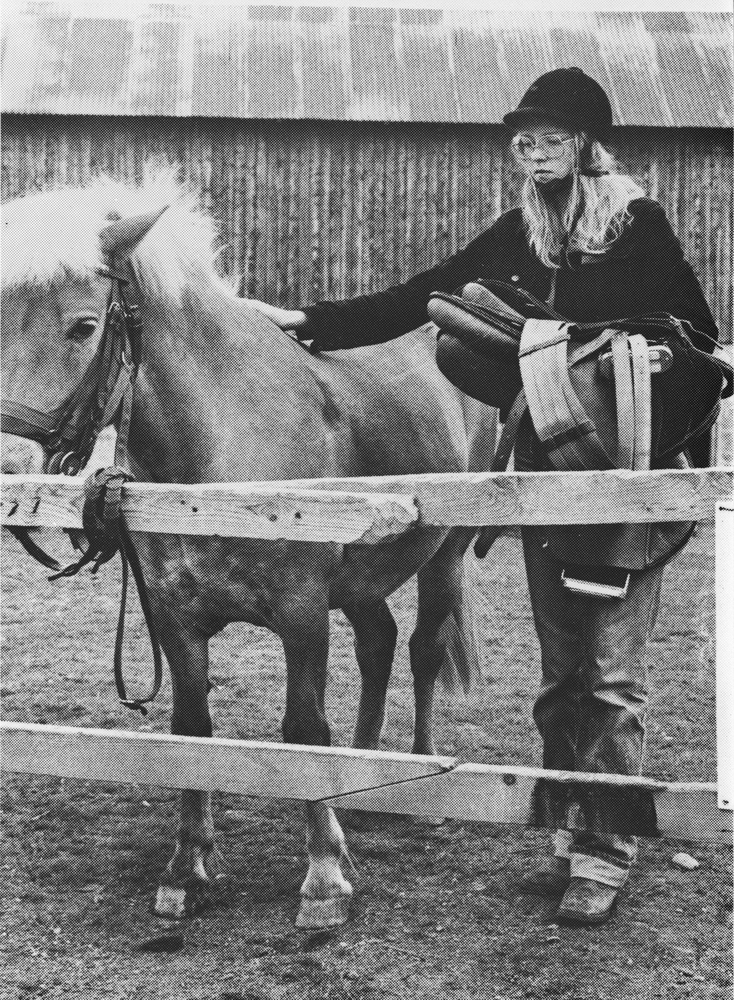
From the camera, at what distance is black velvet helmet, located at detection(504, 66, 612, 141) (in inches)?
126

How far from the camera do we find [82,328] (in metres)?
2.88

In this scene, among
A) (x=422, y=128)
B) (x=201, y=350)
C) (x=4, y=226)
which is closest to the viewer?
(x=4, y=226)

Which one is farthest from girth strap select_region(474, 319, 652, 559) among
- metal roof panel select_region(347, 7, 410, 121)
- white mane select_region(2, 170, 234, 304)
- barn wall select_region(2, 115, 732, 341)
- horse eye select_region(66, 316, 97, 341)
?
metal roof panel select_region(347, 7, 410, 121)

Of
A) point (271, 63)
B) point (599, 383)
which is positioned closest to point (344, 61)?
point (271, 63)

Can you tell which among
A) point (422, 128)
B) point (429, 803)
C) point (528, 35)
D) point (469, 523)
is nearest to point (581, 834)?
point (429, 803)

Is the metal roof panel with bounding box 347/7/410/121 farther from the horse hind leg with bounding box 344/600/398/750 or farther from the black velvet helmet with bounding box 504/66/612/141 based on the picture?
the black velvet helmet with bounding box 504/66/612/141

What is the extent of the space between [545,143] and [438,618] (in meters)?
2.25

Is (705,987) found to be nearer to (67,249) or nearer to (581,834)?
(581,834)

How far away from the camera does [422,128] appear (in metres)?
13.8

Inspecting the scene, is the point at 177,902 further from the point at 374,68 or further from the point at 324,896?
the point at 374,68

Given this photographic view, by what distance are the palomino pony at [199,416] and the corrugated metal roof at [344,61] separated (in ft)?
35.2

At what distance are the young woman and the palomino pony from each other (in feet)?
2.39

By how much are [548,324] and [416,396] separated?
131 cm

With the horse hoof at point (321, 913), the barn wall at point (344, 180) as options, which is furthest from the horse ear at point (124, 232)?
the barn wall at point (344, 180)
